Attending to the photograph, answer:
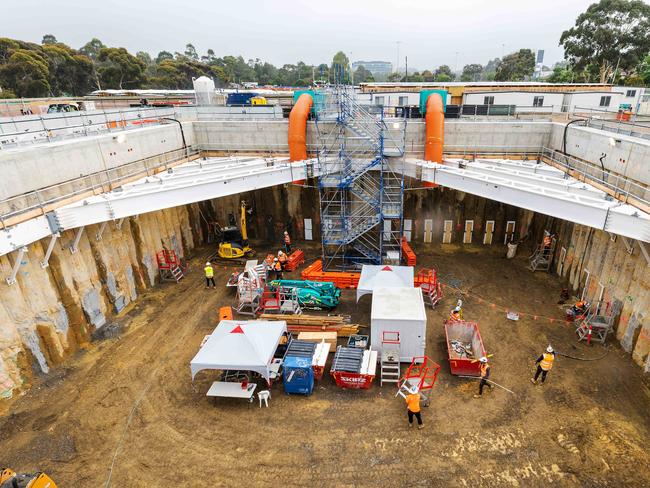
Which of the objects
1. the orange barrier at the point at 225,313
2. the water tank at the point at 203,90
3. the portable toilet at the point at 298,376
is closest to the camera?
the portable toilet at the point at 298,376

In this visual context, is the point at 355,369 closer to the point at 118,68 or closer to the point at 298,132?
the point at 298,132

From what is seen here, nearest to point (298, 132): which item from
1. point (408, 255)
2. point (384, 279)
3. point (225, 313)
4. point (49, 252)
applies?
point (408, 255)

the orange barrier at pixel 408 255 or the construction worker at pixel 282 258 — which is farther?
the orange barrier at pixel 408 255

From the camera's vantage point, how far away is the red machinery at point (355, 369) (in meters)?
11.6

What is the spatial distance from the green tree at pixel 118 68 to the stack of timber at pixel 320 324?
72.1 m

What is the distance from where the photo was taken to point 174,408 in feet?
37.1

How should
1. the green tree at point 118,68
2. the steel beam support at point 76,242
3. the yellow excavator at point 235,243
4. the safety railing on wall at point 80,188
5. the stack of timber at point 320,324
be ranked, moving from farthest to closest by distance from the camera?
1. the green tree at point 118,68
2. the yellow excavator at point 235,243
3. the stack of timber at point 320,324
4. the steel beam support at point 76,242
5. the safety railing on wall at point 80,188

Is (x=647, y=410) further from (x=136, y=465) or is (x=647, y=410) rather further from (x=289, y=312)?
(x=136, y=465)

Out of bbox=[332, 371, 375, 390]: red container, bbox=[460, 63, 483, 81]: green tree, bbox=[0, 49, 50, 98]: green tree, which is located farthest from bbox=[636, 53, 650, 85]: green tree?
bbox=[460, 63, 483, 81]: green tree

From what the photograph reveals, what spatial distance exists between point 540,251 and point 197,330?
16642 millimetres

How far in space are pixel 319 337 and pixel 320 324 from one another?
3.45 feet

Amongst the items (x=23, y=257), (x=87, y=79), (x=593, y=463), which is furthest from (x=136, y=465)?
(x=87, y=79)

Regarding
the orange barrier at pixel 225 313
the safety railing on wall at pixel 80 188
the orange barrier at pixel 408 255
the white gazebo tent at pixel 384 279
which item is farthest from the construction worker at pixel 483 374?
the safety railing on wall at pixel 80 188

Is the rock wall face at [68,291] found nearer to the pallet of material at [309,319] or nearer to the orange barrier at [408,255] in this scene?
the pallet of material at [309,319]
